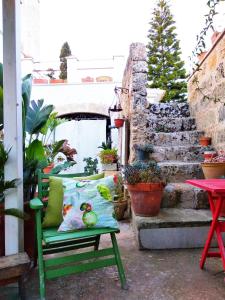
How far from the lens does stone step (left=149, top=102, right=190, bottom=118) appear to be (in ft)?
16.0

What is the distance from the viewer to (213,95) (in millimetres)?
3846

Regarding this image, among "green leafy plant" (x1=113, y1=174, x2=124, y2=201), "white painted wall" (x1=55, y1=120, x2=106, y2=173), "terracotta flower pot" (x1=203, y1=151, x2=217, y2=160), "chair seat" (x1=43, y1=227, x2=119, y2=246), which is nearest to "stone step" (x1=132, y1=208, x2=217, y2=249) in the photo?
"chair seat" (x1=43, y1=227, x2=119, y2=246)

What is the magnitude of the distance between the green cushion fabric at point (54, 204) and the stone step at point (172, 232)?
0.89m

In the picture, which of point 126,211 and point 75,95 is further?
point 75,95

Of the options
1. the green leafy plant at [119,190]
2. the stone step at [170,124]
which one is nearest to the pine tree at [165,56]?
the stone step at [170,124]

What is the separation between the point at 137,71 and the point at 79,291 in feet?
9.64

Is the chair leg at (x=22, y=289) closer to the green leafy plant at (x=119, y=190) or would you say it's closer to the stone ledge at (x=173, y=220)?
the stone ledge at (x=173, y=220)

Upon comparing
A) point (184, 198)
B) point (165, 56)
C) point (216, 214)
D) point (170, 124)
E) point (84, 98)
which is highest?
point (165, 56)

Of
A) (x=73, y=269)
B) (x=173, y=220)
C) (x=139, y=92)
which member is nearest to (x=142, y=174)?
(x=173, y=220)

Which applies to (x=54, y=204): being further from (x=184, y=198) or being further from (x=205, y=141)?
(x=205, y=141)

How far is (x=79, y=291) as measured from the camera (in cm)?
192

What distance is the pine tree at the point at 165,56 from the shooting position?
9.83 metres

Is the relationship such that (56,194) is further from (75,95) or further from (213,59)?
(75,95)

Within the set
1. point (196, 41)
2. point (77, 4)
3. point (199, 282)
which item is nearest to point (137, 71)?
point (196, 41)
